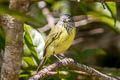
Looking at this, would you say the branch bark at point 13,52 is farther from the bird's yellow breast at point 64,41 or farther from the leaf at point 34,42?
the bird's yellow breast at point 64,41

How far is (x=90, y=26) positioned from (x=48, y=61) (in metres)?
2.58

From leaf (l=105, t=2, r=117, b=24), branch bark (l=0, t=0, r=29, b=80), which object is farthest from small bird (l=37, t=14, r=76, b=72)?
branch bark (l=0, t=0, r=29, b=80)

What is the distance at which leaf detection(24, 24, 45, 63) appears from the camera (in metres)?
2.41

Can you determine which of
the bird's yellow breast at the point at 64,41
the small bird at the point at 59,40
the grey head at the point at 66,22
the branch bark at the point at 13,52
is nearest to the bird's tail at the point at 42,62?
the small bird at the point at 59,40

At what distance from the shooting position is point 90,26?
5.07 m

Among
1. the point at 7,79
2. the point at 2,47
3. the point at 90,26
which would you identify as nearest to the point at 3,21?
the point at 2,47

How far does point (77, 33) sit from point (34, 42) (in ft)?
7.51

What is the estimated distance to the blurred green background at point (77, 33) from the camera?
7.63 feet

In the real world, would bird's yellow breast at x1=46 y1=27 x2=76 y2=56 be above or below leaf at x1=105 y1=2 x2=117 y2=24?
below

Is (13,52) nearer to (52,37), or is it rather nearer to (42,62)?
(42,62)

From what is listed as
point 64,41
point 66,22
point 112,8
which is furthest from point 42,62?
point 112,8

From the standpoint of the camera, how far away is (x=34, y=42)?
2.47m

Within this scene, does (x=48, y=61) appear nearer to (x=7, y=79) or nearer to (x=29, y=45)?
(x=29, y=45)

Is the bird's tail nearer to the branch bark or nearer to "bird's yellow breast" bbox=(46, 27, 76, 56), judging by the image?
"bird's yellow breast" bbox=(46, 27, 76, 56)
